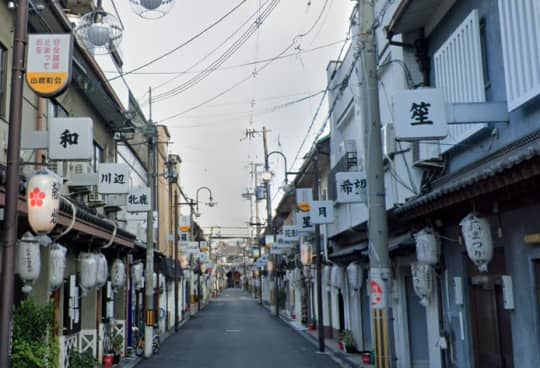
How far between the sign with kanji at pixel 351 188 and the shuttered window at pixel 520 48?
8156mm

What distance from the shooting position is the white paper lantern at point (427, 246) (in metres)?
12.1

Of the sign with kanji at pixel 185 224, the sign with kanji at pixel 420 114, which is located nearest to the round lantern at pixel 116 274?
the sign with kanji at pixel 420 114

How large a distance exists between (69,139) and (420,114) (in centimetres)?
724

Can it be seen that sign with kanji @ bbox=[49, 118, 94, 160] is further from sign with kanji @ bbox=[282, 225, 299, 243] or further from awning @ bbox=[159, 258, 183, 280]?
sign with kanji @ bbox=[282, 225, 299, 243]

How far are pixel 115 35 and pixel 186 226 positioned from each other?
31612mm

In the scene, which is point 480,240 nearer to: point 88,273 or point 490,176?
point 490,176

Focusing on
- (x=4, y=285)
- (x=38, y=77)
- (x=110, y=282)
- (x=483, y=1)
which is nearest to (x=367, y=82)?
(x=483, y=1)

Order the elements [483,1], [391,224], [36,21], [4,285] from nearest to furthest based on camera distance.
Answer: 1. [4,285]
2. [483,1]
3. [36,21]
4. [391,224]

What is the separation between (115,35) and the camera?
15.0 m

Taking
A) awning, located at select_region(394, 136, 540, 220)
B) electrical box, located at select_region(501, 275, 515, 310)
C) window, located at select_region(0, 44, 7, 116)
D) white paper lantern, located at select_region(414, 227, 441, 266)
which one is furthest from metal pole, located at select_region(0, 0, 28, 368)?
white paper lantern, located at select_region(414, 227, 441, 266)

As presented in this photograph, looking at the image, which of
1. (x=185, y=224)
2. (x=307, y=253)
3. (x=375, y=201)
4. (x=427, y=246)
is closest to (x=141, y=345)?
(x=307, y=253)

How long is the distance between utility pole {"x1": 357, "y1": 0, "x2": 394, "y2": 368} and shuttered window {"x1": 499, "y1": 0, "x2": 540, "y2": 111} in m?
2.39

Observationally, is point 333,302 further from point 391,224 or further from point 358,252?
point 391,224

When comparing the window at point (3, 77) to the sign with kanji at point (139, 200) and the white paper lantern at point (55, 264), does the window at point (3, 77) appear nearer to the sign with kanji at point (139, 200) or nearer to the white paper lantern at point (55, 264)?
the white paper lantern at point (55, 264)
